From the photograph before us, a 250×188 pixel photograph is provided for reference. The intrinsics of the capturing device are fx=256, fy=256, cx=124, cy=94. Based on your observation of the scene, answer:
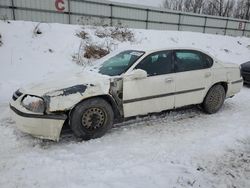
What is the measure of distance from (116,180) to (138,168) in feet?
1.40

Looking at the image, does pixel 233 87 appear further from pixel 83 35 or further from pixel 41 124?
pixel 83 35

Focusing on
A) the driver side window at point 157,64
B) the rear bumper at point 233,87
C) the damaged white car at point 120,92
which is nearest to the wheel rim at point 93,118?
the damaged white car at point 120,92

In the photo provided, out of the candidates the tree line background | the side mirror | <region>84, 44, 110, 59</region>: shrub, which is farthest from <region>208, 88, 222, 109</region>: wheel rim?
the tree line background

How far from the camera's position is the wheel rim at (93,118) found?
434cm

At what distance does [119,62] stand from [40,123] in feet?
6.60

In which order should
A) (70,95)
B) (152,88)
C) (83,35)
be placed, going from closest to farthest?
(70,95) → (152,88) → (83,35)

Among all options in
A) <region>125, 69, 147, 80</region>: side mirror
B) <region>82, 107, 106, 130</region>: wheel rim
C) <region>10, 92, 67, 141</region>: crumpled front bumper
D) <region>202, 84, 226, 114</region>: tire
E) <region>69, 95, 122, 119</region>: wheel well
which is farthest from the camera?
<region>202, 84, 226, 114</region>: tire

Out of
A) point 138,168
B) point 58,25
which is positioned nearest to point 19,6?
point 58,25

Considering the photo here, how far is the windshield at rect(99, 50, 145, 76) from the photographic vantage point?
15.8 feet

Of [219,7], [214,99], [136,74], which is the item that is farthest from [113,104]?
[219,7]

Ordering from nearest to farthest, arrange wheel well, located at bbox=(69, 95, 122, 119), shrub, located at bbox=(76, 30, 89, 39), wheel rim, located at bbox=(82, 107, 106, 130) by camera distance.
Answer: wheel rim, located at bbox=(82, 107, 106, 130) < wheel well, located at bbox=(69, 95, 122, 119) < shrub, located at bbox=(76, 30, 89, 39)

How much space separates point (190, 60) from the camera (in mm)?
5598

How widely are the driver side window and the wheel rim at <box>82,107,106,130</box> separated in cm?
113

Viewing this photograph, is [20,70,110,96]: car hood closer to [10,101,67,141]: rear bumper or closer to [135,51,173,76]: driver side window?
[10,101,67,141]: rear bumper
